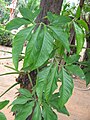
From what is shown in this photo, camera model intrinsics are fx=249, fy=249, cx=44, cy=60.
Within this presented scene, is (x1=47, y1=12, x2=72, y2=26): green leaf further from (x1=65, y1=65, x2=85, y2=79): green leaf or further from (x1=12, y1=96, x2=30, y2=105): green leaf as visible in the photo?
(x1=12, y1=96, x2=30, y2=105): green leaf

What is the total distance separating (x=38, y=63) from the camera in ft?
2.00

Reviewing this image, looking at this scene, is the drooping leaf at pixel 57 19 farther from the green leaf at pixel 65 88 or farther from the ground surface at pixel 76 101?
the ground surface at pixel 76 101

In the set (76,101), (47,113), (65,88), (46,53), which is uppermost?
(46,53)

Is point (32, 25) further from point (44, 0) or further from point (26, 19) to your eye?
point (44, 0)

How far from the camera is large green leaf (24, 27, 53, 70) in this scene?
0.61 metres

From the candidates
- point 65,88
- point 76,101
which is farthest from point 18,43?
point 76,101

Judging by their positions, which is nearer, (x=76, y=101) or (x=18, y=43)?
(x=18, y=43)

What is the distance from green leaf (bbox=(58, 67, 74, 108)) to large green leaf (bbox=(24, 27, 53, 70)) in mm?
105

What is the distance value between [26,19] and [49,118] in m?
0.31

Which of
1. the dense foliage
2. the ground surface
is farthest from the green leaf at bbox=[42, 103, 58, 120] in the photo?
the ground surface

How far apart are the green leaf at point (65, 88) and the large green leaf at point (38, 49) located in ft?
0.34

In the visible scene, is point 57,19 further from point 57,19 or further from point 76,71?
point 76,71

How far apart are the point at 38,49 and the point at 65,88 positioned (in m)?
0.14

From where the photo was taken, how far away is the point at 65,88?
2.21 ft
